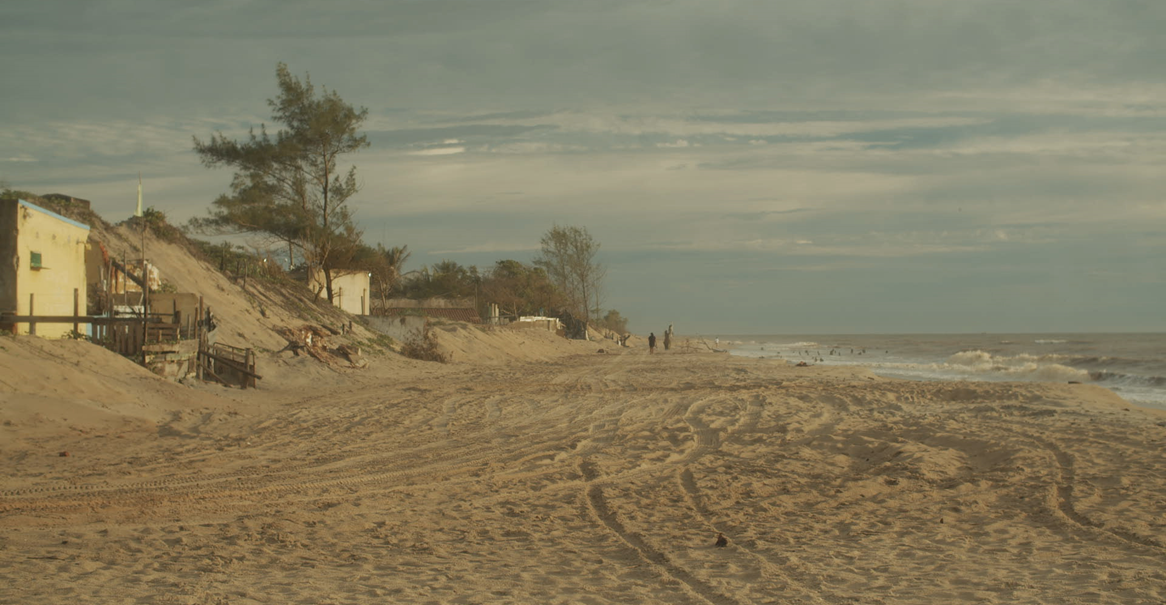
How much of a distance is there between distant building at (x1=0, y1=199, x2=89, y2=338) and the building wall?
18154 millimetres

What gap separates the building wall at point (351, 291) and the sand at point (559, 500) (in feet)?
78.3

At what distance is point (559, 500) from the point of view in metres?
7.90

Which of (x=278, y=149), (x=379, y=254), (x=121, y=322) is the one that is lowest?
(x=121, y=322)

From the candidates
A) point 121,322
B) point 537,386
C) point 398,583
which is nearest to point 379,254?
point 537,386

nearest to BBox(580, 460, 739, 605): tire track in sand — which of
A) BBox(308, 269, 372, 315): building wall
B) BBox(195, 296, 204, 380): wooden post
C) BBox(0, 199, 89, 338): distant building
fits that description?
BBox(195, 296, 204, 380): wooden post

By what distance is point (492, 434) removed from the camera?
39.8 ft

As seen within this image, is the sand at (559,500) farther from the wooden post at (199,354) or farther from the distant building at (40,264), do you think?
the distant building at (40,264)

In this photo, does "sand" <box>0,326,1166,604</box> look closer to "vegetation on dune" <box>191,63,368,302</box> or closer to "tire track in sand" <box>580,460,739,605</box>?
"tire track in sand" <box>580,460,739,605</box>

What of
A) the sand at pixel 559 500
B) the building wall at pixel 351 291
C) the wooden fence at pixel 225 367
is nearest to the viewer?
the sand at pixel 559 500

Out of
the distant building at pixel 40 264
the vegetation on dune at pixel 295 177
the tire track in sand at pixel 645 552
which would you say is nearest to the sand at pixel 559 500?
the tire track in sand at pixel 645 552

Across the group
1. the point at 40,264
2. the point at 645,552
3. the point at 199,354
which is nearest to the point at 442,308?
the point at 199,354

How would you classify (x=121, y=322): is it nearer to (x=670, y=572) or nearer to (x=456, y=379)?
(x=456, y=379)

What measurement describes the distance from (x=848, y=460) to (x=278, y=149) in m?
28.0

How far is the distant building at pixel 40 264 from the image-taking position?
1561 cm
